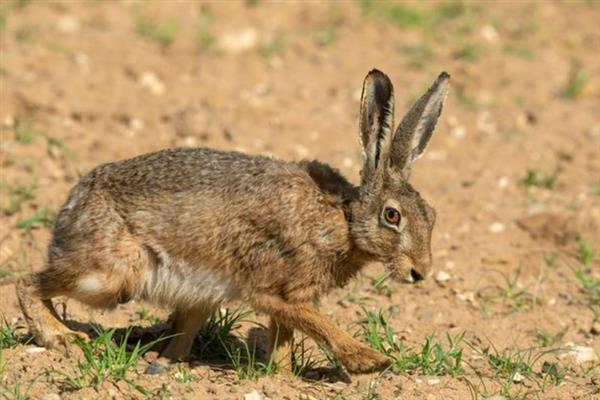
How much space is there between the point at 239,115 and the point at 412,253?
4492 millimetres

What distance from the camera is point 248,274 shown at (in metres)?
5.57

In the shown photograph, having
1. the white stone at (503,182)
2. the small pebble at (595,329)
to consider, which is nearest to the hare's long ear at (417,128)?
the small pebble at (595,329)

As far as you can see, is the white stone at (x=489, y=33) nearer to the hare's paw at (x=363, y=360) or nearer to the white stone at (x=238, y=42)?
the white stone at (x=238, y=42)

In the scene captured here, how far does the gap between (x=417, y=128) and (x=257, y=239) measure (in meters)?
0.99

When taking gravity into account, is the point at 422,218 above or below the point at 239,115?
below

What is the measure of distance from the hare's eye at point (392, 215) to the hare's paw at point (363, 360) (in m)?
0.65

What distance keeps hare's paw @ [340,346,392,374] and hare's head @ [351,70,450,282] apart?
17.1 inches

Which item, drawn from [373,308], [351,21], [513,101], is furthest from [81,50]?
[373,308]

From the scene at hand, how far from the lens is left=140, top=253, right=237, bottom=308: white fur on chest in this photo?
559cm

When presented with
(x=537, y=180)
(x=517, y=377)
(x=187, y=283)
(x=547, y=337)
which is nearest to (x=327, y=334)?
(x=187, y=283)

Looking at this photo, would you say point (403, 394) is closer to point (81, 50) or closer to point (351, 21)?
point (81, 50)

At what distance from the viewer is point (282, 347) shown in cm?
567

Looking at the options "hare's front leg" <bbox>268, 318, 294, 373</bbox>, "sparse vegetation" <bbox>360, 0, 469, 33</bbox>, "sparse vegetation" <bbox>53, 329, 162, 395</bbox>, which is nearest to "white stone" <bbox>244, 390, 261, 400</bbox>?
"hare's front leg" <bbox>268, 318, 294, 373</bbox>

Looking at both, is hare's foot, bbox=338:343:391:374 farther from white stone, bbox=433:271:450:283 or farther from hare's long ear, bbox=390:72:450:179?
white stone, bbox=433:271:450:283
